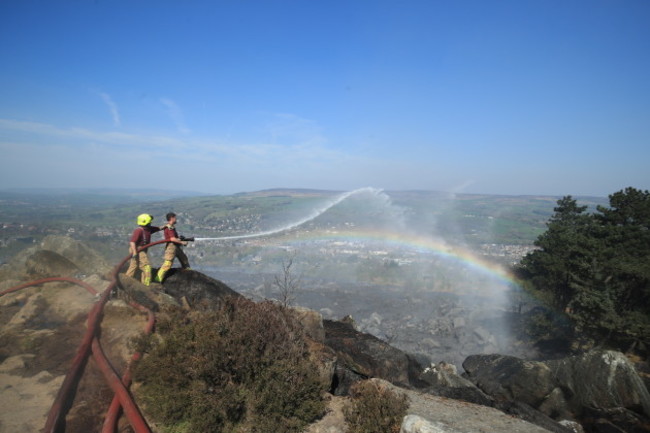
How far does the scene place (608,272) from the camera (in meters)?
26.0

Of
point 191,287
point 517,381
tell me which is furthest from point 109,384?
point 517,381

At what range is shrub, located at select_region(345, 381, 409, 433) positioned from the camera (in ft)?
21.1

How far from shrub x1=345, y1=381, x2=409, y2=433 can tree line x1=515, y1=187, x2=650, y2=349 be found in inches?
932

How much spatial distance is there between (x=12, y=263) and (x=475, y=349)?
46208 millimetres

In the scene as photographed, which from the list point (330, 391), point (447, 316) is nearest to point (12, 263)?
point (330, 391)

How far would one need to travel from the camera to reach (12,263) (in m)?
15.8

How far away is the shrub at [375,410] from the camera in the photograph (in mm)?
6422

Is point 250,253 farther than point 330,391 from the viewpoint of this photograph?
Yes

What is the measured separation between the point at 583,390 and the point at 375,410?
1097 cm

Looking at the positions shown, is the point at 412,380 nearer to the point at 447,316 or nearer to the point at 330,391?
the point at 330,391

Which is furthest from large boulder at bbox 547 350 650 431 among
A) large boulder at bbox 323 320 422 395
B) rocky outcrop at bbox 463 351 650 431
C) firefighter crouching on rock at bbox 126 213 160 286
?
firefighter crouching on rock at bbox 126 213 160 286

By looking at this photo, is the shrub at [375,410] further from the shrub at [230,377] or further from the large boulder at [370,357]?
the large boulder at [370,357]

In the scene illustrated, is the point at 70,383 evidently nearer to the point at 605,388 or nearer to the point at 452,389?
the point at 452,389

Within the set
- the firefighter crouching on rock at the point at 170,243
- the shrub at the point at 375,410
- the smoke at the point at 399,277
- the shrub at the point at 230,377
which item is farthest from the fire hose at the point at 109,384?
the smoke at the point at 399,277
